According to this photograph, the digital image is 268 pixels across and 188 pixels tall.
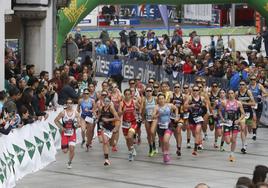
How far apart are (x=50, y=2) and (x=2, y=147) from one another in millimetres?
10464

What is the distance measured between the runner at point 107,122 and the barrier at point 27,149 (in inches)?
48.8

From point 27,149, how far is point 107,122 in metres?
2.33

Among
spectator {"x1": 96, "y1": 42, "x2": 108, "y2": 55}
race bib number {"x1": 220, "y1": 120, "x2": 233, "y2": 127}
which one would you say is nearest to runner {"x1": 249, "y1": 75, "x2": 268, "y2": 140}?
race bib number {"x1": 220, "y1": 120, "x2": 233, "y2": 127}

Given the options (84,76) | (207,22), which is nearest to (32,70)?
(84,76)

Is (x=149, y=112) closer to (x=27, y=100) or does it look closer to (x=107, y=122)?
(x=107, y=122)

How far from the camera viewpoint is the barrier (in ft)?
55.4

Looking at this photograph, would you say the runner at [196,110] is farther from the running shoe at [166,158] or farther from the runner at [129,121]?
the runner at [129,121]

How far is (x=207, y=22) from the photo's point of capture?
5497 cm

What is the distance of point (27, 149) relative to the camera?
18.6 metres

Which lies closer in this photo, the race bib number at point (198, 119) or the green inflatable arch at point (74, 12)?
the race bib number at point (198, 119)

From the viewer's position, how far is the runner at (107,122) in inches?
792

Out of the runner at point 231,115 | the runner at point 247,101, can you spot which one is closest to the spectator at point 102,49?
the runner at point 247,101

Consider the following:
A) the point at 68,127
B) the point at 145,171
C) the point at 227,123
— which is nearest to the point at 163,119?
the point at 227,123

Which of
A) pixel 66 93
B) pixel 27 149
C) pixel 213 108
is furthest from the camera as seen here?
pixel 66 93
